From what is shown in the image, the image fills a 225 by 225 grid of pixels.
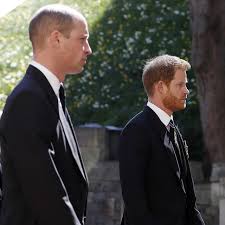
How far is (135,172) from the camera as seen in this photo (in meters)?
5.16

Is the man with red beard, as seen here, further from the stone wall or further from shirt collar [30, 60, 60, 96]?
the stone wall

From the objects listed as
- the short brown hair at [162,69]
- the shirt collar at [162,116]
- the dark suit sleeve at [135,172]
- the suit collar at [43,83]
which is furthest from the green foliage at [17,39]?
the suit collar at [43,83]

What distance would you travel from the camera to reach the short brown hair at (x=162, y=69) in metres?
5.54

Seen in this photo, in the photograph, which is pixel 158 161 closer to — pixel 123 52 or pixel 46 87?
pixel 46 87

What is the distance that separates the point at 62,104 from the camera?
160 inches

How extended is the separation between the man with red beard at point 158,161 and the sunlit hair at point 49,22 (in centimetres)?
142

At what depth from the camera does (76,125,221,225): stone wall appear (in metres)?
11.6

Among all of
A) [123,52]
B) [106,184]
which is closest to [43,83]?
[106,184]

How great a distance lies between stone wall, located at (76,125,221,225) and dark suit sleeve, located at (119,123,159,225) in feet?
19.8

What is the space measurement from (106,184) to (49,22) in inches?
324

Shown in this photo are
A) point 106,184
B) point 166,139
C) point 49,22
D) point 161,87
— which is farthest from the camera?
point 106,184

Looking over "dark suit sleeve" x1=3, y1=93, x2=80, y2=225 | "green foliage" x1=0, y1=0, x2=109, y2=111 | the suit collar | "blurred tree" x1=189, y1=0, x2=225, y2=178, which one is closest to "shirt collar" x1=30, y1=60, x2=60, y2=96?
the suit collar

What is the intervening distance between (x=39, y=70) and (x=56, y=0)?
1689 cm

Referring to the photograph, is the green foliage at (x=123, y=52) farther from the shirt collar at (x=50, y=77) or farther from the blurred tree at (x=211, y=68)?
the shirt collar at (x=50, y=77)
